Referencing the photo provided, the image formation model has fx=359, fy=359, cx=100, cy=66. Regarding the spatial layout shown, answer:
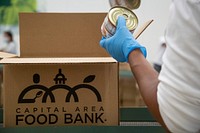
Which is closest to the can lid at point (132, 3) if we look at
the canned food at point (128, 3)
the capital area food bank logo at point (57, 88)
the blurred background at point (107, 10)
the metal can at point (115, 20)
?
the canned food at point (128, 3)

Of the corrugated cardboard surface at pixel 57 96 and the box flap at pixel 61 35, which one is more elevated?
the box flap at pixel 61 35

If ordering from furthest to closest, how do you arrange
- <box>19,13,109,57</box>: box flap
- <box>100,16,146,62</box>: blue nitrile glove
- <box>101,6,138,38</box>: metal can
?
<box>19,13,109,57</box>: box flap → <box>101,6,138,38</box>: metal can → <box>100,16,146,62</box>: blue nitrile glove

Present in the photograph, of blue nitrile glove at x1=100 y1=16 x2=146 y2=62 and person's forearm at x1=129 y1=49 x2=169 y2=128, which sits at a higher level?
blue nitrile glove at x1=100 y1=16 x2=146 y2=62

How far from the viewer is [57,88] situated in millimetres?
1280

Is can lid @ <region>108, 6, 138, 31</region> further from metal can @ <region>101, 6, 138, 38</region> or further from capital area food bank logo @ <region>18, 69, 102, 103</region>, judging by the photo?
capital area food bank logo @ <region>18, 69, 102, 103</region>

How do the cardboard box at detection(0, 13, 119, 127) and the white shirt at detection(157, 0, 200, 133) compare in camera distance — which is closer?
the white shirt at detection(157, 0, 200, 133)

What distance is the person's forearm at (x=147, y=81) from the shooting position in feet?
2.75

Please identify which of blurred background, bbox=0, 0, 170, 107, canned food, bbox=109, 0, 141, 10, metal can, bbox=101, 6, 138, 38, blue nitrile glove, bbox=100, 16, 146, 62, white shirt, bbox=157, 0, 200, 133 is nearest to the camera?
white shirt, bbox=157, 0, 200, 133

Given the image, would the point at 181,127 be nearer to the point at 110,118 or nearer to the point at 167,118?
the point at 167,118

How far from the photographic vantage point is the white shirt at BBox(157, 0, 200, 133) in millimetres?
761

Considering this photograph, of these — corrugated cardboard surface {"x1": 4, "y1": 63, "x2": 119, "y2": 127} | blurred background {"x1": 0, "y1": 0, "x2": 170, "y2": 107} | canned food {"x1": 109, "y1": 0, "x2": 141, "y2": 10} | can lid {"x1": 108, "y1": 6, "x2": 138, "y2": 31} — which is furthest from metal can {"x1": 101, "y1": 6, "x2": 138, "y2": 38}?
blurred background {"x1": 0, "y1": 0, "x2": 170, "y2": 107}

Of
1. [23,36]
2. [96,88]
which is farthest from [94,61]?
[23,36]

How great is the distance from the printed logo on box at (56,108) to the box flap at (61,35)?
0.16m

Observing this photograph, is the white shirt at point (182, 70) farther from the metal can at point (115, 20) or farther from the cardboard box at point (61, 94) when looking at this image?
the cardboard box at point (61, 94)
